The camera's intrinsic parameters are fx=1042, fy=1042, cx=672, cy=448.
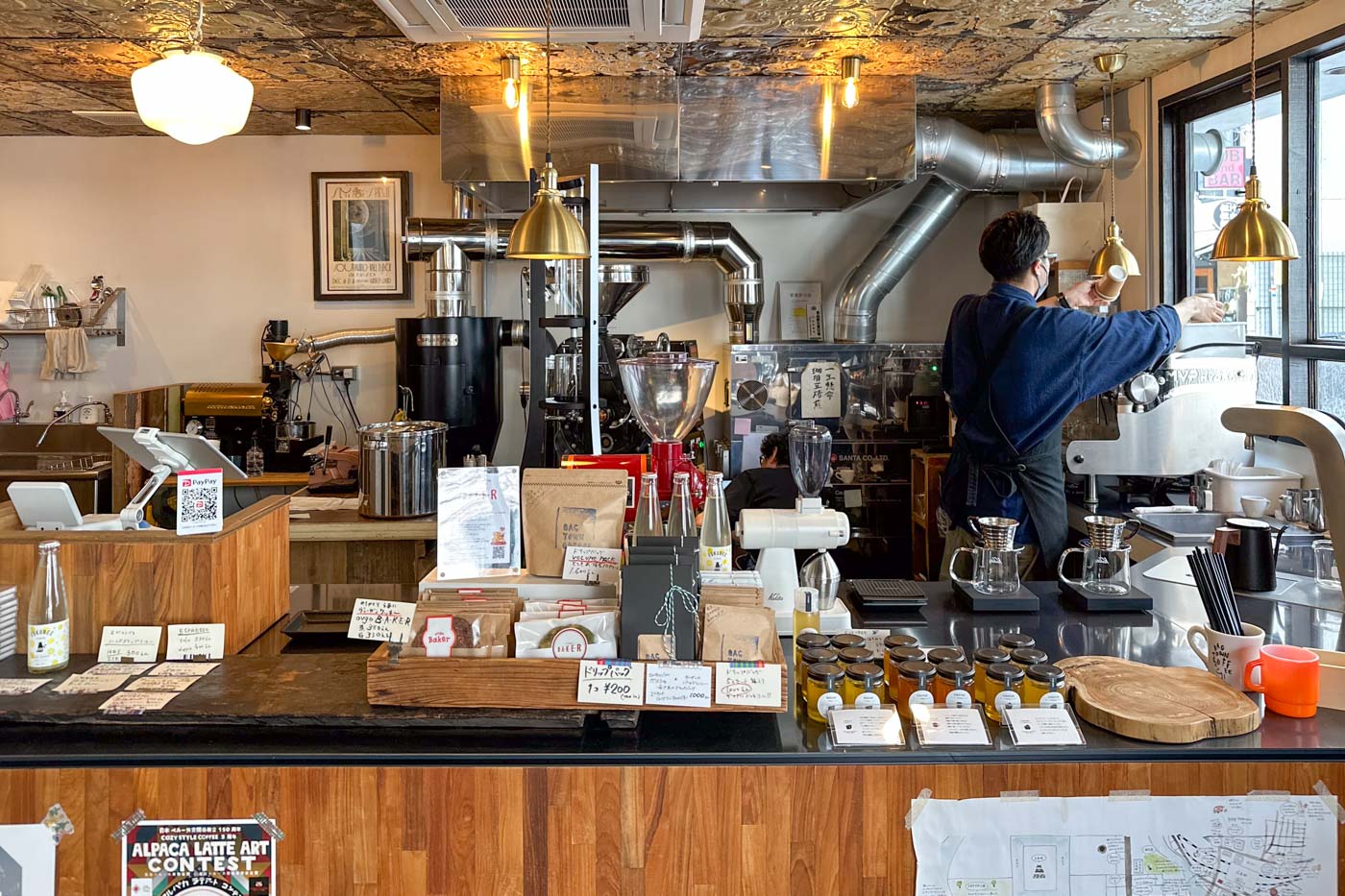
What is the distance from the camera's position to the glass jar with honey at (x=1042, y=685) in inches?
63.4

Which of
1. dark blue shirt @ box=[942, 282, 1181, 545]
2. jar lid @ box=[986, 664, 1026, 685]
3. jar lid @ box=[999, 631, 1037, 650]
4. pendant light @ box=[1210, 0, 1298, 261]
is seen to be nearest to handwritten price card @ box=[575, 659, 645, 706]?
jar lid @ box=[986, 664, 1026, 685]

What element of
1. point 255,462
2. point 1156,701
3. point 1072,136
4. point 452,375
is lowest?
point 1156,701

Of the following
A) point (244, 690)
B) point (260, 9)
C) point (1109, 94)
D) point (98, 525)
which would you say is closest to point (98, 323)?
point (260, 9)

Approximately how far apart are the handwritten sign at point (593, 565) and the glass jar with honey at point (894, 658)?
0.48m

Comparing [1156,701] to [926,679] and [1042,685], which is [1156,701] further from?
[926,679]

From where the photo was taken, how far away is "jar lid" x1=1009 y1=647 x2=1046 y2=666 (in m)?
1.68

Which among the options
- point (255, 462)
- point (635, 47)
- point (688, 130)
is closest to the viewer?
point (635, 47)

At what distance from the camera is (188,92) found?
2.45 metres

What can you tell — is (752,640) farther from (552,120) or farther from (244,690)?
(552,120)

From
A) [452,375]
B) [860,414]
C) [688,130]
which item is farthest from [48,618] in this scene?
[860,414]

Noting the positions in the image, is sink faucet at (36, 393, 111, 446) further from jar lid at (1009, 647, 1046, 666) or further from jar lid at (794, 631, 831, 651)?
jar lid at (1009, 647, 1046, 666)

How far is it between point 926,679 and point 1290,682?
1.90 feet

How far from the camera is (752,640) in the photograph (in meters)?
1.58

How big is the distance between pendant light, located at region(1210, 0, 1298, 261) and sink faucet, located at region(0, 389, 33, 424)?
6.12 m
